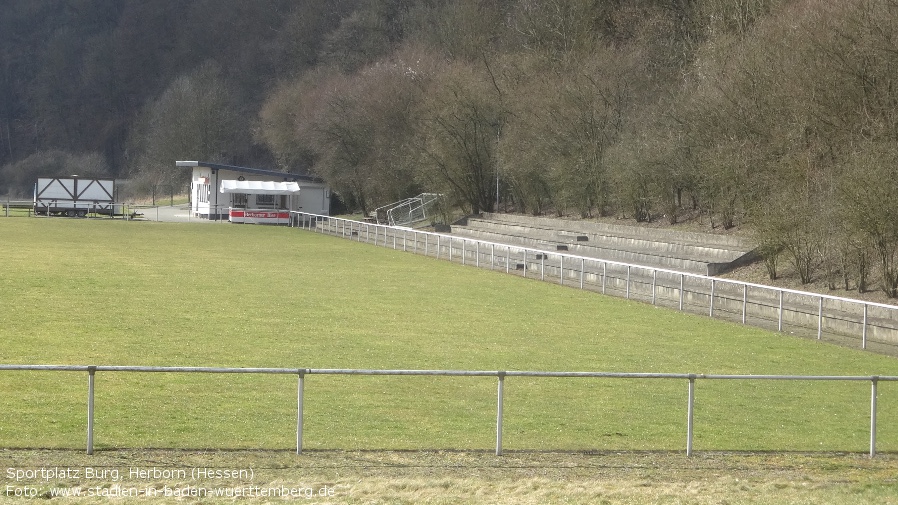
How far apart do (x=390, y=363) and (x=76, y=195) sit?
64.0m

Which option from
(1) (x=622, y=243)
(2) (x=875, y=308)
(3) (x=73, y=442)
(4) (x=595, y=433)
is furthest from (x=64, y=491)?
(1) (x=622, y=243)

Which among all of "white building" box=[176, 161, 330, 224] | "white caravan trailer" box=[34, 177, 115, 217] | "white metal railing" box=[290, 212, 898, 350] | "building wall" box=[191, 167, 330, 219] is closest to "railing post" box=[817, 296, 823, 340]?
"white metal railing" box=[290, 212, 898, 350]

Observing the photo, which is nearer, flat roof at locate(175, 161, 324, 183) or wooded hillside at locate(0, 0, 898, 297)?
wooded hillside at locate(0, 0, 898, 297)

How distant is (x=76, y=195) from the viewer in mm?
74875

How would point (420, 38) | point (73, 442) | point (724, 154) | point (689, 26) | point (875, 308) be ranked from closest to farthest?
point (73, 442) < point (875, 308) < point (724, 154) < point (689, 26) < point (420, 38)

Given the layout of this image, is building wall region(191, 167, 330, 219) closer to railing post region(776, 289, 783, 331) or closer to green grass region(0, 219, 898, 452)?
green grass region(0, 219, 898, 452)

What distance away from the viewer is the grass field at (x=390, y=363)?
11.7 metres

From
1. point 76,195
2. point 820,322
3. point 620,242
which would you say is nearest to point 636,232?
point 620,242

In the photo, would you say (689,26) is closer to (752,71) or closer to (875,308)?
(752,71)

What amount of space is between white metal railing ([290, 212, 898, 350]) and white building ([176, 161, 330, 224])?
3002 centimetres

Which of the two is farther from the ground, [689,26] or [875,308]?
[689,26]

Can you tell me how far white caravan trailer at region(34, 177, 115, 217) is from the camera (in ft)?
243

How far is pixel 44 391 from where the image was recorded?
13148 mm

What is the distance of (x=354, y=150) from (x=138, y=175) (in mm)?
45197
